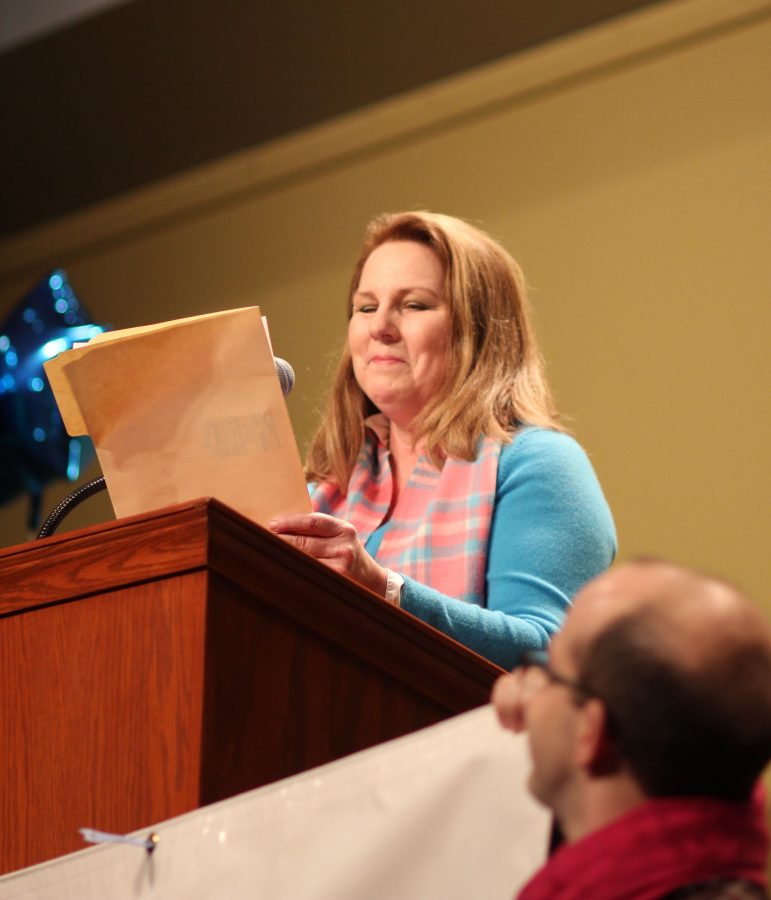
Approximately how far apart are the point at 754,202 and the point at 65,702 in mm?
2332

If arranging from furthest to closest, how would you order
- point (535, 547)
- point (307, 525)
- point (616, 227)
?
point (616, 227)
point (535, 547)
point (307, 525)

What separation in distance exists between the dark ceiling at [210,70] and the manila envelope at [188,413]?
2.33m

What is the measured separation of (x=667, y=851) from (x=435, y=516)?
1182 mm

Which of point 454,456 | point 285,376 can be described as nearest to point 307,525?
point 285,376

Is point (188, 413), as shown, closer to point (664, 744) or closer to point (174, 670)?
point (174, 670)

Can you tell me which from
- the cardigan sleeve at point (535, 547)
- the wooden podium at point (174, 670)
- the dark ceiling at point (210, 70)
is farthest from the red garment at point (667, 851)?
the dark ceiling at point (210, 70)

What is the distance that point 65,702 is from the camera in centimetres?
135

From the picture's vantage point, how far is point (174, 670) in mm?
1272

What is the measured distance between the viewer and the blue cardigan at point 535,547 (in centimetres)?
171

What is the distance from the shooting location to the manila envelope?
153 cm

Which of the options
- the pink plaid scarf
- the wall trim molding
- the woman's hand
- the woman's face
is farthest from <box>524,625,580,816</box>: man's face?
the wall trim molding

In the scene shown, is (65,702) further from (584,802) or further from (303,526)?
(584,802)

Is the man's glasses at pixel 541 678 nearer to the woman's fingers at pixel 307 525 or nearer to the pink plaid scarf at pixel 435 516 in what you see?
the woman's fingers at pixel 307 525

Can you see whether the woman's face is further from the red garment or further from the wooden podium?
the red garment
